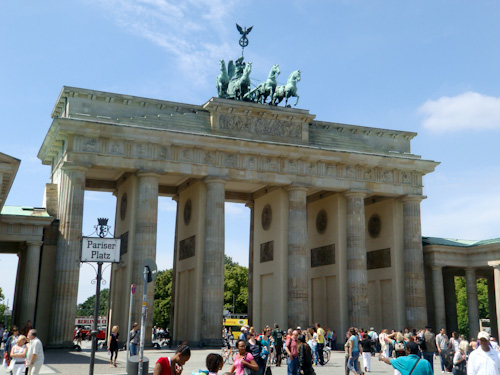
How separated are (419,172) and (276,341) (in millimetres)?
25606

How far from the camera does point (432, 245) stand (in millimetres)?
49781

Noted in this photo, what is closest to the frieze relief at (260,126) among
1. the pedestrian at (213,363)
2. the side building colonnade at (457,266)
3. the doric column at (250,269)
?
the doric column at (250,269)

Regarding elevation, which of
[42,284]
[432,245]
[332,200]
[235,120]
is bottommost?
[42,284]

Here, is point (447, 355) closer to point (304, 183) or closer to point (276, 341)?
point (276, 341)

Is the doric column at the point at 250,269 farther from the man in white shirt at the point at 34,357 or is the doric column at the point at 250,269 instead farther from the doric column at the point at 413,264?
the man in white shirt at the point at 34,357

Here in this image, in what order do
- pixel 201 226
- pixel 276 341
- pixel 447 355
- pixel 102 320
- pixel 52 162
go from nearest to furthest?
pixel 447 355
pixel 276 341
pixel 201 226
pixel 52 162
pixel 102 320

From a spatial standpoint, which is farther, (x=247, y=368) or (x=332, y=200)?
(x=332, y=200)

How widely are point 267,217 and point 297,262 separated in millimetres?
5755

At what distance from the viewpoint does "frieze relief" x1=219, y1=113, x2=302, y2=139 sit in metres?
45.2

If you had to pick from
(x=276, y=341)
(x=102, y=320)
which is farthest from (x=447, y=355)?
(x=102, y=320)

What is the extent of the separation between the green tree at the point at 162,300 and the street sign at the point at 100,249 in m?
79.7

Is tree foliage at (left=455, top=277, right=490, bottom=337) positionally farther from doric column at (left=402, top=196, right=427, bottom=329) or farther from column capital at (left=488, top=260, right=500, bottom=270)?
doric column at (left=402, top=196, right=427, bottom=329)

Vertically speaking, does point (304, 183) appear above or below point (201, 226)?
above

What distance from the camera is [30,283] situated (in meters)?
37.9
